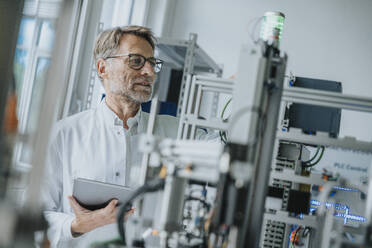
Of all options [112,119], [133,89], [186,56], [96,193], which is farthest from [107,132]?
[186,56]

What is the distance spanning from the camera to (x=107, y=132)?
7.70ft

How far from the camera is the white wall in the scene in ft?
12.8

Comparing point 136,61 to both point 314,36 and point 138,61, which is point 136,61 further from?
point 314,36

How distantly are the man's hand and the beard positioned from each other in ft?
2.32

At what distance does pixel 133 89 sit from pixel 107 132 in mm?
292

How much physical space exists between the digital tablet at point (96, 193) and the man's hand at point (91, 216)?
0.07ft

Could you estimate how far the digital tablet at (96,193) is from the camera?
183 centimetres

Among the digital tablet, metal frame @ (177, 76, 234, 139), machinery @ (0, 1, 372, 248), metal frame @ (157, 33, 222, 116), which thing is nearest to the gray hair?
metal frame @ (157, 33, 222, 116)

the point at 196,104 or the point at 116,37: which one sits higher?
the point at 116,37

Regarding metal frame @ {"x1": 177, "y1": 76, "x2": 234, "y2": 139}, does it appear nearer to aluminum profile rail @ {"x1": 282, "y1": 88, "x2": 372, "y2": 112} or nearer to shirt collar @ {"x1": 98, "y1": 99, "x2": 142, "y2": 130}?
aluminum profile rail @ {"x1": 282, "y1": 88, "x2": 372, "y2": 112}

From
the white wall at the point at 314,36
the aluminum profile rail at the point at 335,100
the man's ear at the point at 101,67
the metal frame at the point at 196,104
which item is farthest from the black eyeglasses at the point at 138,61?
the white wall at the point at 314,36

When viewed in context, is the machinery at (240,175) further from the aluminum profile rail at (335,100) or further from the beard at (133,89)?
the beard at (133,89)

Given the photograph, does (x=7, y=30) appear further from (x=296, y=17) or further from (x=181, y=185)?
(x=296, y=17)

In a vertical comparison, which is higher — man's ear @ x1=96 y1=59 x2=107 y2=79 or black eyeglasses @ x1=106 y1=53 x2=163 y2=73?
black eyeglasses @ x1=106 y1=53 x2=163 y2=73
